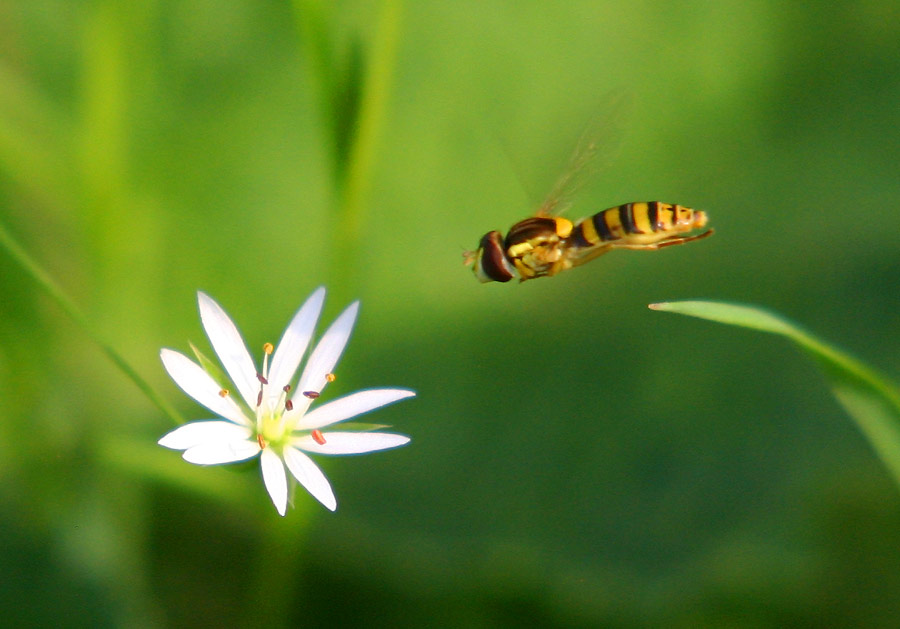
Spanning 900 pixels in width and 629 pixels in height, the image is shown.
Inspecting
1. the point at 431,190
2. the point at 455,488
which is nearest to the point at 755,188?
the point at 431,190

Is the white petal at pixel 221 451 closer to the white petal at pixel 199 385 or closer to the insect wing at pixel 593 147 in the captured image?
the white petal at pixel 199 385

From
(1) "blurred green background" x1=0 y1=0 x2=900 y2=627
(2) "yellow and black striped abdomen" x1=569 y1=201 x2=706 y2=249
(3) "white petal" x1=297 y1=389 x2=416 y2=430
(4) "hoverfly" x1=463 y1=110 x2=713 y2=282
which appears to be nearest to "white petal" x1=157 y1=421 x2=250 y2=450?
(3) "white petal" x1=297 y1=389 x2=416 y2=430

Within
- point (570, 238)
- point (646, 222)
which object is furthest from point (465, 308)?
point (646, 222)

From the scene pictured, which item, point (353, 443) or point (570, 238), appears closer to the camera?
point (353, 443)

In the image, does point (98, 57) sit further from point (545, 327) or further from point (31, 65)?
point (545, 327)

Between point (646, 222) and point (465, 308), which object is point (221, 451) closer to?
point (646, 222)

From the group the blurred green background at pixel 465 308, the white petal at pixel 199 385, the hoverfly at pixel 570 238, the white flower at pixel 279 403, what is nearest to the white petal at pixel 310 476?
the white flower at pixel 279 403
